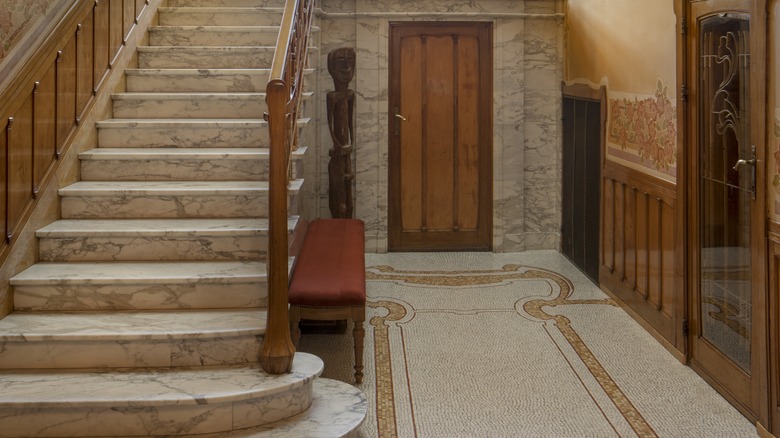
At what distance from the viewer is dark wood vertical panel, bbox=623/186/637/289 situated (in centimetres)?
673

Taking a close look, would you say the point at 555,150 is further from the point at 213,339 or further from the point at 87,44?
the point at 213,339

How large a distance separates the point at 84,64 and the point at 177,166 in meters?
0.86

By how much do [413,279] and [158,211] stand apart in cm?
305

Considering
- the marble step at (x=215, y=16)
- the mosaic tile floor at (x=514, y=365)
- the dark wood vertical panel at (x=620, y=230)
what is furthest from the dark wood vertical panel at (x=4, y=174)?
the dark wood vertical panel at (x=620, y=230)

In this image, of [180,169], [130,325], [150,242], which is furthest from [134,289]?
[180,169]

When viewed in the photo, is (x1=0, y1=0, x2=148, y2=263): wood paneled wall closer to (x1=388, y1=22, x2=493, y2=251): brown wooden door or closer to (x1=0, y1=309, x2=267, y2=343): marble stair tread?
(x1=0, y1=309, x2=267, y2=343): marble stair tread

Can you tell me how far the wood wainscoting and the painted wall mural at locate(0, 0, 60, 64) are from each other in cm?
395

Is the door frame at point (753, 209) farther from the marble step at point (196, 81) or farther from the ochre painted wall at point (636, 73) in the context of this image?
the marble step at point (196, 81)

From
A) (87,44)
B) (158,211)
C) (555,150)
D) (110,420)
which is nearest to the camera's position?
(110,420)

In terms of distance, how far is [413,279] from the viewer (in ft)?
26.4


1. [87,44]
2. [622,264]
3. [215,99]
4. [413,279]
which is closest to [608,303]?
[622,264]

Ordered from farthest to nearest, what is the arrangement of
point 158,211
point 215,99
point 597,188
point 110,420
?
point 597,188 < point 215,99 < point 158,211 < point 110,420

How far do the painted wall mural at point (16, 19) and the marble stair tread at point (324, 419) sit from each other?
7.86 ft

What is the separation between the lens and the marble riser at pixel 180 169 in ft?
19.0
